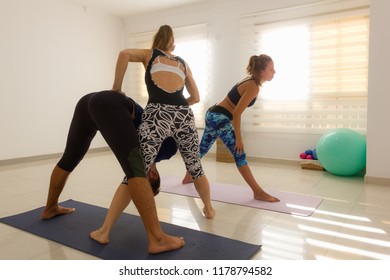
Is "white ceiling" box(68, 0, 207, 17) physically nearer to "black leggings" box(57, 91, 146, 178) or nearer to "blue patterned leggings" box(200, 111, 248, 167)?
"blue patterned leggings" box(200, 111, 248, 167)

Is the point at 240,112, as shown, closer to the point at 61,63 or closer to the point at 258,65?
the point at 258,65

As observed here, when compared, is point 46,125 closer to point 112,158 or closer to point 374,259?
point 112,158

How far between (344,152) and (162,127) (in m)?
2.45

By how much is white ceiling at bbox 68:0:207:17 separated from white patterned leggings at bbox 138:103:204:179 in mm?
3832

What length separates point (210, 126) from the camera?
276cm

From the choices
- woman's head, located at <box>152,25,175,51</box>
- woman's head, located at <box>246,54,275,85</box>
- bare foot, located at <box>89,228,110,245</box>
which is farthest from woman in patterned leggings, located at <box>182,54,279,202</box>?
bare foot, located at <box>89,228,110,245</box>

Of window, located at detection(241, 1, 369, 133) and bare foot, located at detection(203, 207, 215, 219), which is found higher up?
window, located at detection(241, 1, 369, 133)

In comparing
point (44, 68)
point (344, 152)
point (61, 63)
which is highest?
point (61, 63)

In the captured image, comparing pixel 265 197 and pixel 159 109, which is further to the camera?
pixel 265 197

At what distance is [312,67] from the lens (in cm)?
423

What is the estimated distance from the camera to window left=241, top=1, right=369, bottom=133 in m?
3.91

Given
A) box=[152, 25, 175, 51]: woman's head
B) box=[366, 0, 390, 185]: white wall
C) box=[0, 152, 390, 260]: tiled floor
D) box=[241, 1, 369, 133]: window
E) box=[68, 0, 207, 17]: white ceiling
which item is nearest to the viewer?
box=[0, 152, 390, 260]: tiled floor

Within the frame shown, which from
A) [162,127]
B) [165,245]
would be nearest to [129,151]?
[162,127]

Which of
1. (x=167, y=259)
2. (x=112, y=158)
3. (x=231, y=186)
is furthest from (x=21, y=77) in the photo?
(x=167, y=259)
